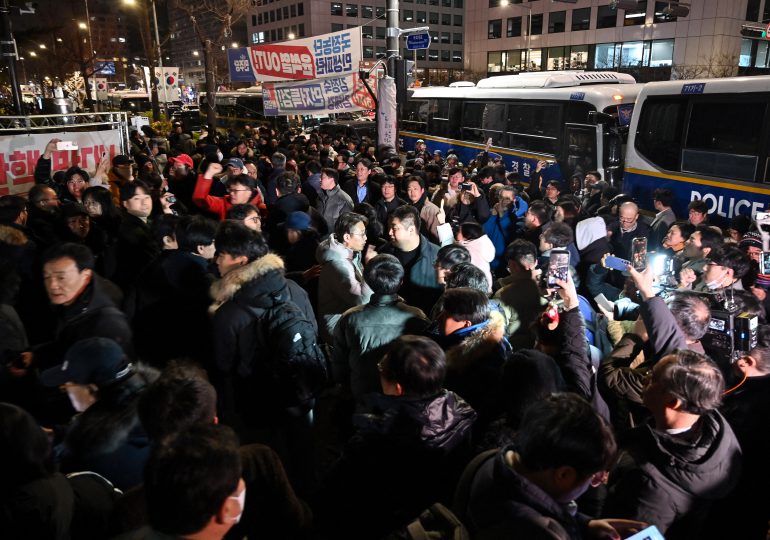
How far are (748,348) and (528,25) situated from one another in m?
56.2

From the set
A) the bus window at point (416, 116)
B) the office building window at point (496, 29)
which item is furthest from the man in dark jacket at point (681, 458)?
the office building window at point (496, 29)

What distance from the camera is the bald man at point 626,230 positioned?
6359mm

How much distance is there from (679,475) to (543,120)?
1225 centimetres

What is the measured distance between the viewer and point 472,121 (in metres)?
15.9

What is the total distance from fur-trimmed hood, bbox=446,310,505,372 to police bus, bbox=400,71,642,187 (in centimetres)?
973

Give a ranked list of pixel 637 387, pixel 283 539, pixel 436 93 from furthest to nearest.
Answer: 1. pixel 436 93
2. pixel 637 387
3. pixel 283 539

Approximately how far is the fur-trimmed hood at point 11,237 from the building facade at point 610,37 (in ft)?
115

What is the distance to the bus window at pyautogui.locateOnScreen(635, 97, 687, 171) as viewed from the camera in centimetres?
927

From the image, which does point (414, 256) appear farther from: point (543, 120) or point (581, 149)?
point (543, 120)

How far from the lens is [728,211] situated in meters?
8.28

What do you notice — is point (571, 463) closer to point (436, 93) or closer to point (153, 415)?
point (153, 415)

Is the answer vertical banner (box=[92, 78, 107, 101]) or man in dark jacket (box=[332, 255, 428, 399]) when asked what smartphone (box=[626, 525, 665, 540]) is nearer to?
man in dark jacket (box=[332, 255, 428, 399])

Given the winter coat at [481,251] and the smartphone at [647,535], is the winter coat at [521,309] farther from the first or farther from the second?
the smartphone at [647,535]

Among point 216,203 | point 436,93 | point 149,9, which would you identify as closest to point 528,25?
point 149,9
